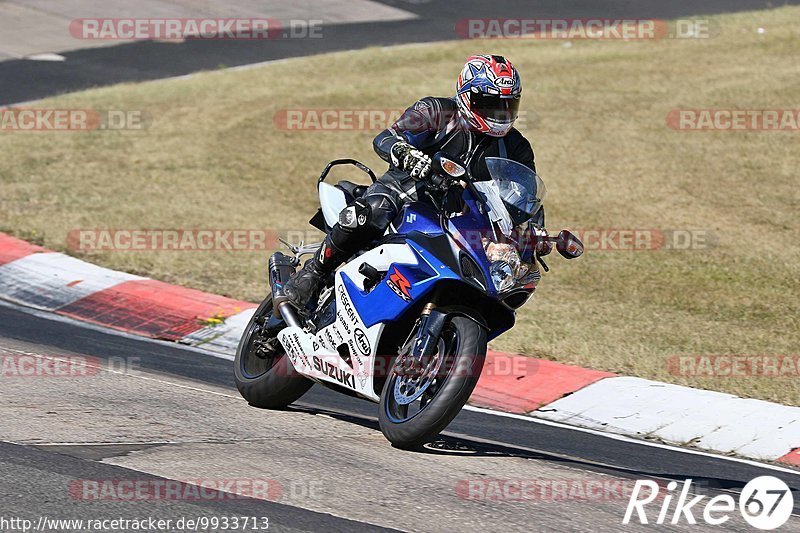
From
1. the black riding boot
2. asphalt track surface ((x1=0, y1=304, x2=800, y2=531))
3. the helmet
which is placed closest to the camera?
asphalt track surface ((x1=0, y1=304, x2=800, y2=531))

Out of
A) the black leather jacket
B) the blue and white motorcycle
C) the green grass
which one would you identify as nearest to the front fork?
the blue and white motorcycle

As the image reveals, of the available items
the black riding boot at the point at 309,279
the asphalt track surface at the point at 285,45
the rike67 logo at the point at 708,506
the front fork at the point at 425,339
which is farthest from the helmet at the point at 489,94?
the asphalt track surface at the point at 285,45

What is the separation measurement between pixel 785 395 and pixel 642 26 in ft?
55.1

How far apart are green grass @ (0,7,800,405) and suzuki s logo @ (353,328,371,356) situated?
10.5 ft

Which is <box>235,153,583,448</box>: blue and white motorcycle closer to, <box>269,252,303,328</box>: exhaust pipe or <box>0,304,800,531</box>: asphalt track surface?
<box>269,252,303,328</box>: exhaust pipe

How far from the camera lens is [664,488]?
6.36 m

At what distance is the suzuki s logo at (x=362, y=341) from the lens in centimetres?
675

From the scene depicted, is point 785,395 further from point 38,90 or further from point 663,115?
point 38,90

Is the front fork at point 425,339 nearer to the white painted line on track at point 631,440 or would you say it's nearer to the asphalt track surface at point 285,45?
the white painted line on track at point 631,440

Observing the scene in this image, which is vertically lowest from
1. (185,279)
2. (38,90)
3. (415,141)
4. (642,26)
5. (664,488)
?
(664,488)

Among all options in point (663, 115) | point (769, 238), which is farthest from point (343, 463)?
point (663, 115)

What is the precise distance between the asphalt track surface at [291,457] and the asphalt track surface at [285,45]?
11.4 meters

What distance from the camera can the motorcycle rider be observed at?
→ 6645 millimetres

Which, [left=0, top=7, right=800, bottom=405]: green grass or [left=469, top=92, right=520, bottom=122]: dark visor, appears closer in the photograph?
[left=469, top=92, right=520, bottom=122]: dark visor
